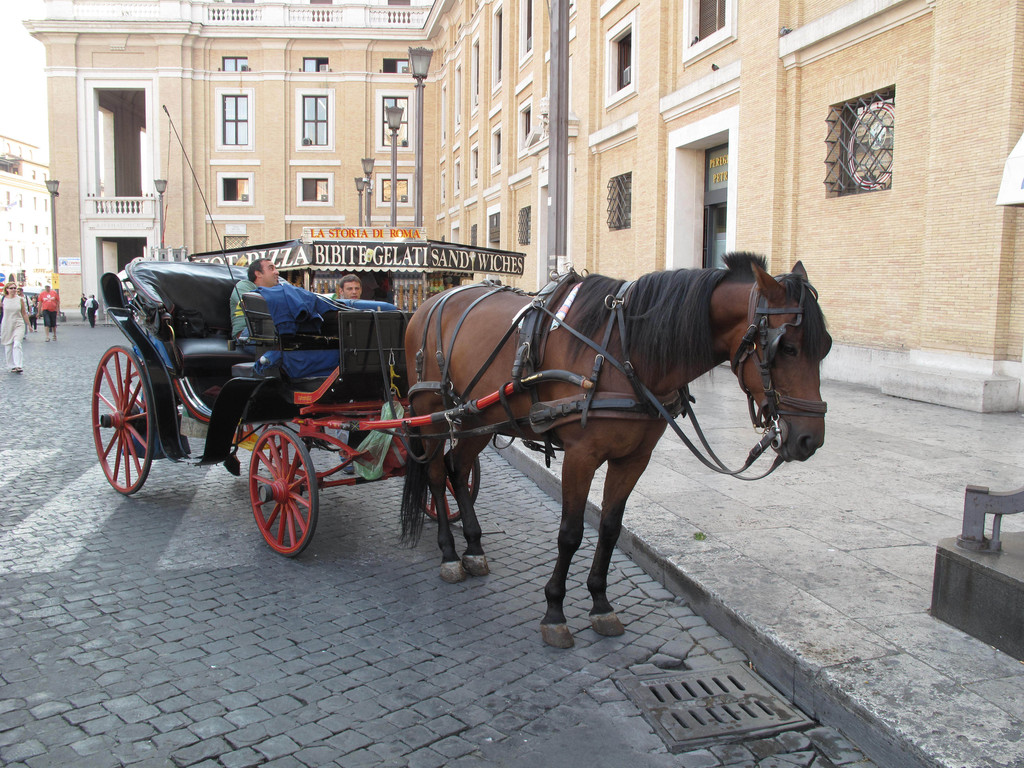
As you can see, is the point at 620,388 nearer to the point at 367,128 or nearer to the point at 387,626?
the point at 387,626

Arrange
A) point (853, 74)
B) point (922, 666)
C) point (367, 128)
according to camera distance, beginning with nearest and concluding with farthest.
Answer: point (922, 666) < point (853, 74) < point (367, 128)

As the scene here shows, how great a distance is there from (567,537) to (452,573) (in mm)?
1049

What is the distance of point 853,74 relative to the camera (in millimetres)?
11641

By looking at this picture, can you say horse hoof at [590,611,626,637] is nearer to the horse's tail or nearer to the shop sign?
the horse's tail

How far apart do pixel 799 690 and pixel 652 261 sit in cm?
1516

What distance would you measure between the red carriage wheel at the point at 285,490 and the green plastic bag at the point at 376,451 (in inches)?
15.2

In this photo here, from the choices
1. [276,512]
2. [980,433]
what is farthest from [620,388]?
[980,433]

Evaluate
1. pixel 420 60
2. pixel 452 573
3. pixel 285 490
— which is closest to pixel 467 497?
pixel 452 573

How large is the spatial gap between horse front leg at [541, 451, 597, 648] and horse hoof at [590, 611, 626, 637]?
173 mm

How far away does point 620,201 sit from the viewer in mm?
19578

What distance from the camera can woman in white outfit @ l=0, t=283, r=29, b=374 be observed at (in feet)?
49.2

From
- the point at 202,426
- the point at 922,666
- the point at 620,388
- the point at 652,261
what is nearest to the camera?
the point at 922,666

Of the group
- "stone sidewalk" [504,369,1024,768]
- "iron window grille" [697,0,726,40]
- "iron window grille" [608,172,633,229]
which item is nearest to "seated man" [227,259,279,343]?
"stone sidewalk" [504,369,1024,768]

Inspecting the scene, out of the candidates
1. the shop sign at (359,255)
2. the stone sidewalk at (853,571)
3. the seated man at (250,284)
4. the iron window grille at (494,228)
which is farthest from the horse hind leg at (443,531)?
the iron window grille at (494,228)
